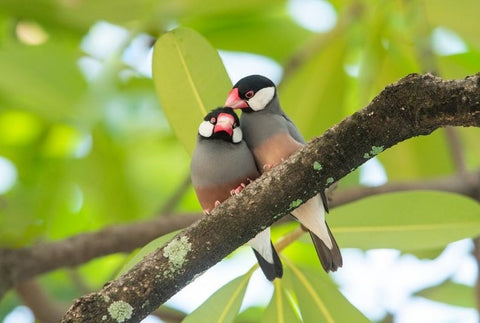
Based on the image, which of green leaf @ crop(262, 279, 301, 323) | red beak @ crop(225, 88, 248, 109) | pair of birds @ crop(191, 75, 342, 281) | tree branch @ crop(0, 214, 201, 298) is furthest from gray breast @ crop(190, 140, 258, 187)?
tree branch @ crop(0, 214, 201, 298)

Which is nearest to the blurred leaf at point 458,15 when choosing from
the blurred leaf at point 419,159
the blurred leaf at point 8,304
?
the blurred leaf at point 419,159

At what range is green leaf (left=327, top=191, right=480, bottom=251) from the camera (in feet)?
8.43

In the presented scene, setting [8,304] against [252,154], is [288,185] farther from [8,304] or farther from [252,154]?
[8,304]

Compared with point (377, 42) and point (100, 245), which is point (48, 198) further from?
point (377, 42)

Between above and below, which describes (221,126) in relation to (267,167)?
above

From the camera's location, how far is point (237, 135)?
2.47 metres

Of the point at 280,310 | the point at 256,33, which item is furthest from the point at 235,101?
the point at 256,33

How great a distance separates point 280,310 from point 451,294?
1857 mm

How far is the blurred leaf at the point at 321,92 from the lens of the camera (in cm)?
370

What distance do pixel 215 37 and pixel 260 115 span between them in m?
1.62

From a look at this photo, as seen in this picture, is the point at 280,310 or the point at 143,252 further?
the point at 280,310

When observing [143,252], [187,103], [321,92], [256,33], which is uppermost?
[256,33]

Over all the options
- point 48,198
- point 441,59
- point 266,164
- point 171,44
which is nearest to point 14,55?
point 48,198

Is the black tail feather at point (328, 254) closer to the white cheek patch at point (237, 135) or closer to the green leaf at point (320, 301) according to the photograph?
the green leaf at point (320, 301)
